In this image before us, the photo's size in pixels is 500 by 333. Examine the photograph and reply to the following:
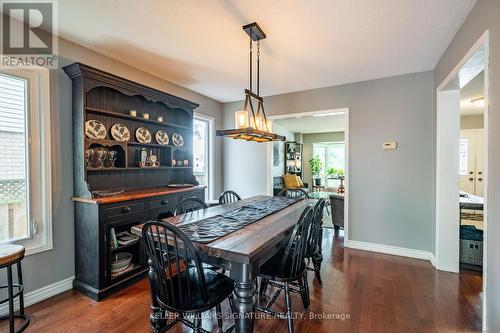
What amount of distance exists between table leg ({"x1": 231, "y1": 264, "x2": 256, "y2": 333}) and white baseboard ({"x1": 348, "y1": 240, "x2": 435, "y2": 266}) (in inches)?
112

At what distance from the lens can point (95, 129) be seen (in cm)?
266

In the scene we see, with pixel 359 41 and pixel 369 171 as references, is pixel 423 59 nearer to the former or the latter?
pixel 359 41

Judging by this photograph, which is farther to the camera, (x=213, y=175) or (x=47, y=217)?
(x=213, y=175)

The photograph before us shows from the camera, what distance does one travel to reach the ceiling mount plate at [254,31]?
7.15 ft

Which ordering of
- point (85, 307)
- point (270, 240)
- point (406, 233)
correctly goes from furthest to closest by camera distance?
point (406, 233) < point (85, 307) < point (270, 240)

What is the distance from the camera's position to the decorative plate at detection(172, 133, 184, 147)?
11.9 feet

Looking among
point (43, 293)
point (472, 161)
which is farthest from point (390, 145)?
point (43, 293)

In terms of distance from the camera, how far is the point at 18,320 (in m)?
2.00

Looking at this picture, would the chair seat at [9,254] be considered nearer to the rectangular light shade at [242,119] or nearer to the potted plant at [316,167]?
the rectangular light shade at [242,119]

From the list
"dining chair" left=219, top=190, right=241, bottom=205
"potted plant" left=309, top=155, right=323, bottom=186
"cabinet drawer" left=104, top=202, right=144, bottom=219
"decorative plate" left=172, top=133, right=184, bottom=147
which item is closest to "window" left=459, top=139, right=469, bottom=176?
"potted plant" left=309, top=155, right=323, bottom=186

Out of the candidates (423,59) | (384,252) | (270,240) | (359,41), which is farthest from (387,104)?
(270,240)

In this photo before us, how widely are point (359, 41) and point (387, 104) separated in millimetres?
1402

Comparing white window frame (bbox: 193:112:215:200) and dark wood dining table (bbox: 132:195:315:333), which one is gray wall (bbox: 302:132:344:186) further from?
dark wood dining table (bbox: 132:195:315:333)
